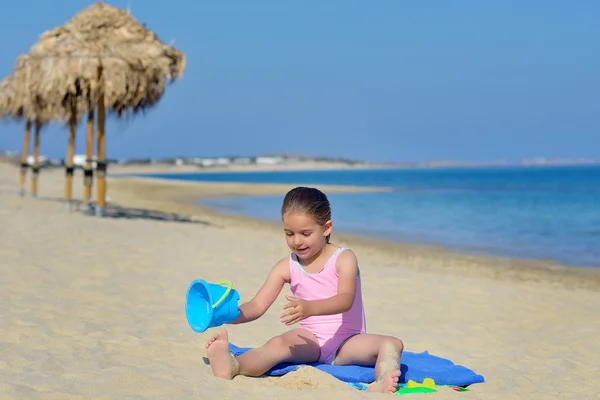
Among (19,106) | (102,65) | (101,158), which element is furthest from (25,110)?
(102,65)

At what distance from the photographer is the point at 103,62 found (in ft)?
42.0

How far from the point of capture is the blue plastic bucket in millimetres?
3881

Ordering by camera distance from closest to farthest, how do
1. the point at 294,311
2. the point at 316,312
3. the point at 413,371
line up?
the point at 294,311
the point at 316,312
the point at 413,371

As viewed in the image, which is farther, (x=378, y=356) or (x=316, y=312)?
(x=378, y=356)

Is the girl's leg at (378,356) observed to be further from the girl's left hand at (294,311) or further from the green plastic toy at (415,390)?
the girl's left hand at (294,311)

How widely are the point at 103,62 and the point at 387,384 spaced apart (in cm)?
1020

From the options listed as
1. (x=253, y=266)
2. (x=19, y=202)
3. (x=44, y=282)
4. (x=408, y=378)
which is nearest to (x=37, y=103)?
(x=19, y=202)

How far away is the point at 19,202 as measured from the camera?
16.7m

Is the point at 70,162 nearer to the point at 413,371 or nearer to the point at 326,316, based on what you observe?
the point at 326,316

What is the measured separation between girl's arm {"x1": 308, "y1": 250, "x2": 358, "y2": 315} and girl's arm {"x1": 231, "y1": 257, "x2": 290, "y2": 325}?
33 centimetres

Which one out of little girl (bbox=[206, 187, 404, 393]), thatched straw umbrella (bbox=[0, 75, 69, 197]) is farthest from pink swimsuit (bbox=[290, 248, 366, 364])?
thatched straw umbrella (bbox=[0, 75, 69, 197])

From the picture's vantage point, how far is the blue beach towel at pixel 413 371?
4.17m

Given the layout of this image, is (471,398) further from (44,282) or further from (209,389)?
(44,282)

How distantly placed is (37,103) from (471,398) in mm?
13848
